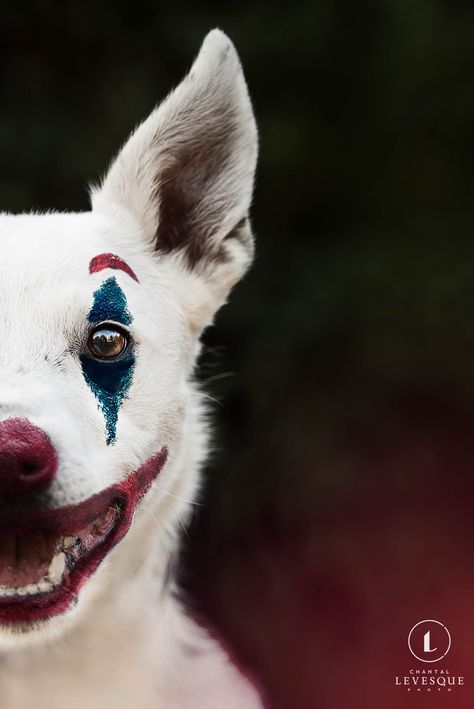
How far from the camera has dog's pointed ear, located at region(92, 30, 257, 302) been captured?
6.95 feet

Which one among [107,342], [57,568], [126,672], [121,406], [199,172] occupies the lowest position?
[126,672]

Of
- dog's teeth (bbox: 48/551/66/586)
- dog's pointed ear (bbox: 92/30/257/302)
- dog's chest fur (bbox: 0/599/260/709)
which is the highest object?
dog's pointed ear (bbox: 92/30/257/302)

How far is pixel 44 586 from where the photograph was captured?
5.44 feet

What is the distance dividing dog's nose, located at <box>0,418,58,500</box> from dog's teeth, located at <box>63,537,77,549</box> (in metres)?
0.17

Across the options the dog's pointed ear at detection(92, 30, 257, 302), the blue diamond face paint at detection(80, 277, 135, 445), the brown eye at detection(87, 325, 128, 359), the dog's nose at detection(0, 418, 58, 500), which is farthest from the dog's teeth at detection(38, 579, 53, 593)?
the dog's pointed ear at detection(92, 30, 257, 302)

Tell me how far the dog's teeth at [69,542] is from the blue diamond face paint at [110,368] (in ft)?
0.66

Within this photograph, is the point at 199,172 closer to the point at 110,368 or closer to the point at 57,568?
the point at 110,368

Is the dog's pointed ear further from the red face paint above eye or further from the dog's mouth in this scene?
the dog's mouth

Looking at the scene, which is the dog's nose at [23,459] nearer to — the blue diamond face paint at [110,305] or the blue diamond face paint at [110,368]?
the blue diamond face paint at [110,368]

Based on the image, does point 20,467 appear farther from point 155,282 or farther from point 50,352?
point 155,282

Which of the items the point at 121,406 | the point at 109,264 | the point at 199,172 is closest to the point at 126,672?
the point at 121,406

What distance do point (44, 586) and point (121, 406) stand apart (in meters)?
0.39

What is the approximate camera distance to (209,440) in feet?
7.53

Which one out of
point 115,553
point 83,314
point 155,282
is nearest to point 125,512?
point 115,553
